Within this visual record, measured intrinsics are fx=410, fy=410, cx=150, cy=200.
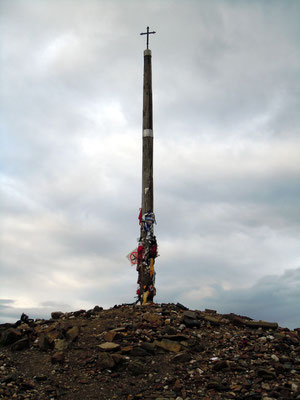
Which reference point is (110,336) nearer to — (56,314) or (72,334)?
(72,334)

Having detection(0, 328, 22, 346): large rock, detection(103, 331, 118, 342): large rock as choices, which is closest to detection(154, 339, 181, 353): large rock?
detection(103, 331, 118, 342): large rock

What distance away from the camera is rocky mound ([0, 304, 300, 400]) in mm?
9703

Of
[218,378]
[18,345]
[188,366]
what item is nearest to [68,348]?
Answer: [18,345]

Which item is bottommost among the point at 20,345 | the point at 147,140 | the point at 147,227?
the point at 20,345

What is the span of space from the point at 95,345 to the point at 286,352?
5.38 m

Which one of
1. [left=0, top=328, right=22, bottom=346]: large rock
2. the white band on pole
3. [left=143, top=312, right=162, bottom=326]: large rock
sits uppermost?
the white band on pole

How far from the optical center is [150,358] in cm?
1093

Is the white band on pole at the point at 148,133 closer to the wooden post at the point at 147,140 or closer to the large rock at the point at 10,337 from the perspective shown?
the wooden post at the point at 147,140

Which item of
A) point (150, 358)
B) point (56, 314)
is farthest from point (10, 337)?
point (150, 358)

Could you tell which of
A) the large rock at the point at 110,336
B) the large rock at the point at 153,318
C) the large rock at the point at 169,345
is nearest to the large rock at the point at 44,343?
the large rock at the point at 110,336

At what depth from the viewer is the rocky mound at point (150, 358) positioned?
9703mm

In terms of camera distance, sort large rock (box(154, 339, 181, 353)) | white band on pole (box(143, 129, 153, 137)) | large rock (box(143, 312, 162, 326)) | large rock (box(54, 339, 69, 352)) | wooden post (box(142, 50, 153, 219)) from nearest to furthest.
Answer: large rock (box(154, 339, 181, 353)) < large rock (box(54, 339, 69, 352)) < large rock (box(143, 312, 162, 326)) < wooden post (box(142, 50, 153, 219)) < white band on pole (box(143, 129, 153, 137))

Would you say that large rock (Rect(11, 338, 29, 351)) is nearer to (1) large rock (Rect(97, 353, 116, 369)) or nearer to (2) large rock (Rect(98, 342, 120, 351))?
(2) large rock (Rect(98, 342, 120, 351))

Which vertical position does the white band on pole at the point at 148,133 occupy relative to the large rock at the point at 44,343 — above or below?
above
